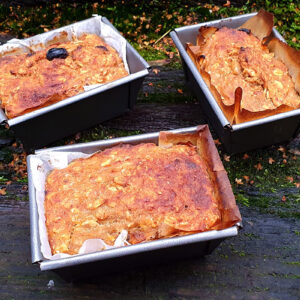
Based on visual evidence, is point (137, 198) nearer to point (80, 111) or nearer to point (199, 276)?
point (199, 276)

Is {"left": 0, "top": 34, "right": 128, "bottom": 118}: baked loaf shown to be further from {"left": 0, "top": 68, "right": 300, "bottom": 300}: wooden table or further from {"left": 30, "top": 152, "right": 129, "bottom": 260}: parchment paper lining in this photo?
{"left": 0, "top": 68, "right": 300, "bottom": 300}: wooden table

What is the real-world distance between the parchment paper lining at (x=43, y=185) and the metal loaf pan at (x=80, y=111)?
0.59 metres

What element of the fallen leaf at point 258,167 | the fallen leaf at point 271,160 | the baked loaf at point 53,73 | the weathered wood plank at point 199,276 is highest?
the baked loaf at point 53,73

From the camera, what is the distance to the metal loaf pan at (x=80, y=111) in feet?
12.0

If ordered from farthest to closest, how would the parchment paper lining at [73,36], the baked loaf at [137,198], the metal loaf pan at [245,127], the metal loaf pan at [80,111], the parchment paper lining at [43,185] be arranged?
1. the parchment paper lining at [73,36]
2. the metal loaf pan at [80,111]
3. the metal loaf pan at [245,127]
4. the baked loaf at [137,198]
5. the parchment paper lining at [43,185]

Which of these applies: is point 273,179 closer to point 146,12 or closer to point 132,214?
point 132,214

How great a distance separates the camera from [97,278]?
3.41 m

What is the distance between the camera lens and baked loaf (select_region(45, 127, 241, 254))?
286cm

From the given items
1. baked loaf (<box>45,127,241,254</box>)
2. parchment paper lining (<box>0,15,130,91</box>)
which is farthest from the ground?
parchment paper lining (<box>0,15,130,91</box>)

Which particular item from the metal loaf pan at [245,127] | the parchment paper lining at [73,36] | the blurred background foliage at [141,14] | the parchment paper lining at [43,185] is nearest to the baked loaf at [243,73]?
the metal loaf pan at [245,127]

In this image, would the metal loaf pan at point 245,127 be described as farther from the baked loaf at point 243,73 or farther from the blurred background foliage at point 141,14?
the blurred background foliage at point 141,14

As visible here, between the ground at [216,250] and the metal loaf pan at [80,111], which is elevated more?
the metal loaf pan at [80,111]

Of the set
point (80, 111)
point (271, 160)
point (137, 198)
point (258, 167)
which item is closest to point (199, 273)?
point (137, 198)

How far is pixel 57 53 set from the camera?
4148 mm
